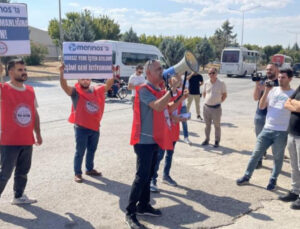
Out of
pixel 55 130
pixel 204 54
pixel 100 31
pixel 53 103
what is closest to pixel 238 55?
pixel 204 54

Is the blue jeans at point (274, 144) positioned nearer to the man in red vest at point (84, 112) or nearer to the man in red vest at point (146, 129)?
the man in red vest at point (146, 129)

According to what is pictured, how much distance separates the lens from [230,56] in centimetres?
3438

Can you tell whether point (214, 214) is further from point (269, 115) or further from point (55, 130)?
point (55, 130)

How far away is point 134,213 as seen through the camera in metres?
3.72

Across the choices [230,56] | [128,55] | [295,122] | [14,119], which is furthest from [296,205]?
[230,56]

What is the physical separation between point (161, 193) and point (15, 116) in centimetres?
228

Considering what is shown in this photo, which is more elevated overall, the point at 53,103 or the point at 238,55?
the point at 238,55

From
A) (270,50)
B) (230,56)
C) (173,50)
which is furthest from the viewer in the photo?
(270,50)

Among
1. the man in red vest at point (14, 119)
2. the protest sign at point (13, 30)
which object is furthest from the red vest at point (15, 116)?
the protest sign at point (13, 30)

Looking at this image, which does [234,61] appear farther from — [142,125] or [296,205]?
[142,125]

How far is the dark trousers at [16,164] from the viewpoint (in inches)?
154

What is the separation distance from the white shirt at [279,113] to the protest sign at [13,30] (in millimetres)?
3609

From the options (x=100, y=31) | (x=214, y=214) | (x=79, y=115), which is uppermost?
(x=100, y=31)

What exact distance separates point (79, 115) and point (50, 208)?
4.62 feet
